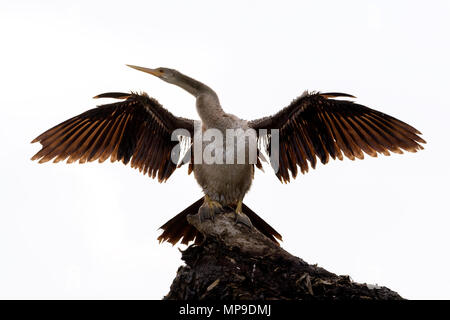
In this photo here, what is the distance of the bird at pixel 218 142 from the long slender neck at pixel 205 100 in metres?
0.01

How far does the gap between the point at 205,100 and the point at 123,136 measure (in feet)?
4.03

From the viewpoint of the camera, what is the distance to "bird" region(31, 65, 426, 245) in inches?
274

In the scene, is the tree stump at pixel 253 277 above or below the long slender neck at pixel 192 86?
below

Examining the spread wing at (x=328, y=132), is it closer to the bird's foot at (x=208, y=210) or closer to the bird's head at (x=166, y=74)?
the bird's head at (x=166, y=74)

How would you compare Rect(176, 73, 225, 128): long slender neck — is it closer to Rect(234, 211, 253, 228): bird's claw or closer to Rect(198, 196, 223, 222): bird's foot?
Rect(198, 196, 223, 222): bird's foot

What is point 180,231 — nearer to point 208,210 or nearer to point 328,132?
point 208,210

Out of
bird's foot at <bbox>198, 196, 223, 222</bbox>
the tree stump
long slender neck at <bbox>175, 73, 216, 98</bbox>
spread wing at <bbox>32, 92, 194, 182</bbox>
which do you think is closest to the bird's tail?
spread wing at <bbox>32, 92, 194, 182</bbox>

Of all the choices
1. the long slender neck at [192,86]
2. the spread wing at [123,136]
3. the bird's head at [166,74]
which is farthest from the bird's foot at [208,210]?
the bird's head at [166,74]

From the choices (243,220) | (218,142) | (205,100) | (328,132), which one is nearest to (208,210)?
(243,220)

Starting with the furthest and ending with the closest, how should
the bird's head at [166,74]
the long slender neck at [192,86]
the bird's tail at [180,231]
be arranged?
the bird's head at [166,74], the long slender neck at [192,86], the bird's tail at [180,231]

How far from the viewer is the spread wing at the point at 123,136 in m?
7.22

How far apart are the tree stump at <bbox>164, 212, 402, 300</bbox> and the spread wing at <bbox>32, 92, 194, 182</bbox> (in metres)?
2.28

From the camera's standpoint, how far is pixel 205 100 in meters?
7.20
